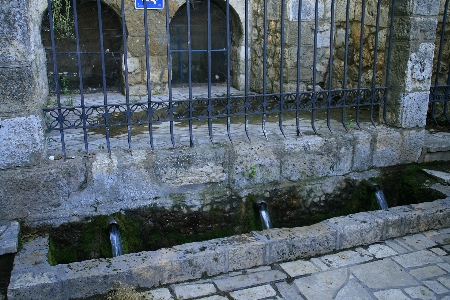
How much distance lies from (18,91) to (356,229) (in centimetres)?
279

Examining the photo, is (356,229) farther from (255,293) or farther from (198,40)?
(198,40)

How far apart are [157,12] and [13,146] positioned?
4395mm

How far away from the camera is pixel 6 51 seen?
307 centimetres

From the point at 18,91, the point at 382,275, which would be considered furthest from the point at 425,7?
the point at 18,91

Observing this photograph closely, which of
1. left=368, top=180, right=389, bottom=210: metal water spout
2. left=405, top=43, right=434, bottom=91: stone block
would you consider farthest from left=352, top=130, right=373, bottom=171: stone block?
left=405, top=43, right=434, bottom=91: stone block

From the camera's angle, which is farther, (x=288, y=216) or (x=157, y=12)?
(x=157, y=12)

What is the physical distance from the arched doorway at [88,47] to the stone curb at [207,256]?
4568 millimetres

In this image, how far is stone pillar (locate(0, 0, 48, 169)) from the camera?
3.06 meters

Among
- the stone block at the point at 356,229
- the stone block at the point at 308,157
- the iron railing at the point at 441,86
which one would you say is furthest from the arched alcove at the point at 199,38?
the stone block at the point at 356,229

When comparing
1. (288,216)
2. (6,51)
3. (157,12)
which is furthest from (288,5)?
(6,51)

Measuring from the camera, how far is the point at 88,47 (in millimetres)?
7262

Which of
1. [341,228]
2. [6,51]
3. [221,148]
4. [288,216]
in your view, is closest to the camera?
[6,51]

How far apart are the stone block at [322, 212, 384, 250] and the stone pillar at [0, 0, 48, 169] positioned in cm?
240

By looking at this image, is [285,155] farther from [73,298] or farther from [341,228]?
Answer: [73,298]
